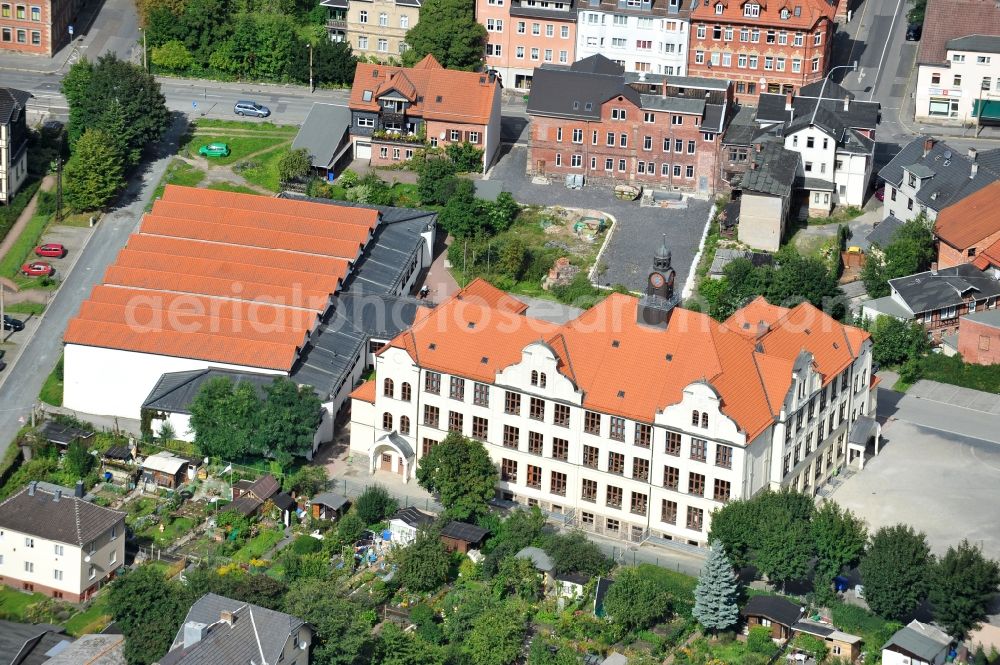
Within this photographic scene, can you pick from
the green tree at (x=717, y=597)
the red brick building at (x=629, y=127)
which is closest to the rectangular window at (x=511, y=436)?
the green tree at (x=717, y=597)

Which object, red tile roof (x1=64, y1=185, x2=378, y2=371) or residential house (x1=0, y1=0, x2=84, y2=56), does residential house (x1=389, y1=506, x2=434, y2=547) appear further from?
residential house (x1=0, y1=0, x2=84, y2=56)

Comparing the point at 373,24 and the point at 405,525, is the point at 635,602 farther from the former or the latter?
the point at 373,24

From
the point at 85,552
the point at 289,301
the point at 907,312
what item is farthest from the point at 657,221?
the point at 85,552

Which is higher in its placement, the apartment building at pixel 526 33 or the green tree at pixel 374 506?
the apartment building at pixel 526 33

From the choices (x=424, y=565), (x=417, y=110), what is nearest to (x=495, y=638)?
(x=424, y=565)

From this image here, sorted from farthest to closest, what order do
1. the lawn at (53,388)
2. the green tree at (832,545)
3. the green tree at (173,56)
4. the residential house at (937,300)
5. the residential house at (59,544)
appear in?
1. the green tree at (173,56)
2. the residential house at (937,300)
3. the lawn at (53,388)
4. the residential house at (59,544)
5. the green tree at (832,545)

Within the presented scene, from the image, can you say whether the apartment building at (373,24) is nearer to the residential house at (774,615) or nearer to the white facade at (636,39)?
the white facade at (636,39)

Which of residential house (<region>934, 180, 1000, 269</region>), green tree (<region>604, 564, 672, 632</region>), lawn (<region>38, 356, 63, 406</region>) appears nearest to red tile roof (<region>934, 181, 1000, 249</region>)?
residential house (<region>934, 180, 1000, 269</region>)
